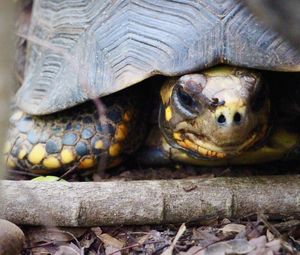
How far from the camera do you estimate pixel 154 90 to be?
3.78m

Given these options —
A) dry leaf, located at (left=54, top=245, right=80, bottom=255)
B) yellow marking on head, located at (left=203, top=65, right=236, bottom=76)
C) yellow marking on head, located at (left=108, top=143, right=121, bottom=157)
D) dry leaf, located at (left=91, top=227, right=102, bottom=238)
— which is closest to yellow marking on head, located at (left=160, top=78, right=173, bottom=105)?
yellow marking on head, located at (left=203, top=65, right=236, bottom=76)

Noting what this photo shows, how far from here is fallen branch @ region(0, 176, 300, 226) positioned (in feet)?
9.42

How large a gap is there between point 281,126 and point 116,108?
899 mm

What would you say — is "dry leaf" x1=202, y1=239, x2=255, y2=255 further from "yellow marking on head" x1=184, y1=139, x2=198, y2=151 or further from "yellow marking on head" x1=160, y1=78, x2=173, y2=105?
"yellow marking on head" x1=160, y1=78, x2=173, y2=105

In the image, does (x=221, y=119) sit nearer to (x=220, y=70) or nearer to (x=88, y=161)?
(x=220, y=70)

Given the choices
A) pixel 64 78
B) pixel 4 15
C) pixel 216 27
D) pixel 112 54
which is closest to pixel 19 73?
pixel 64 78

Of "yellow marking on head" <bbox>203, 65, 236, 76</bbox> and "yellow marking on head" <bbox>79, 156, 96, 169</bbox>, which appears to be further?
"yellow marking on head" <bbox>79, 156, 96, 169</bbox>

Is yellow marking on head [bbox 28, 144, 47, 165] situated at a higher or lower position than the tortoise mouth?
lower

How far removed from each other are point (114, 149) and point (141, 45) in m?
0.63

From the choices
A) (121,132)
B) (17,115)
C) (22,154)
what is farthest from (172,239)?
(17,115)

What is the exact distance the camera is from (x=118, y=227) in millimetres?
2957

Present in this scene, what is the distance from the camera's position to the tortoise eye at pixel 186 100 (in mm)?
3178

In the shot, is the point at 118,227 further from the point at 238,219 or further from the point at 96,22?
the point at 96,22

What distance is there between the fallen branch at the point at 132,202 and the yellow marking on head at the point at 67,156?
66 centimetres
